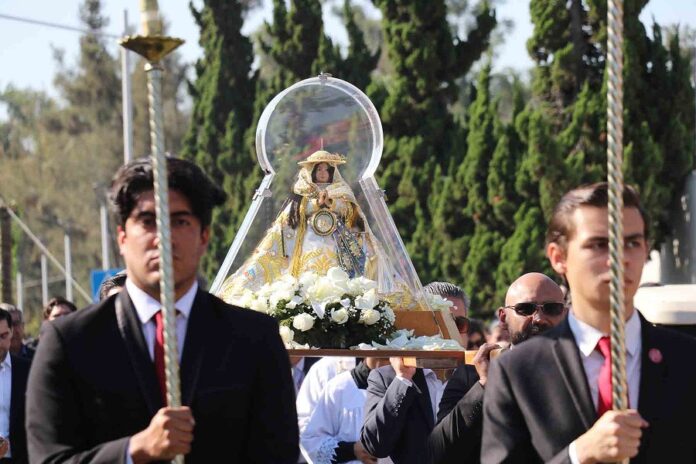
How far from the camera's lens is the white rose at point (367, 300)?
7281mm

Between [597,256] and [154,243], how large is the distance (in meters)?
1.16

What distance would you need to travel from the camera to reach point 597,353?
4098mm

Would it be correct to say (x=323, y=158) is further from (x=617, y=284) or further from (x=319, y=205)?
(x=617, y=284)

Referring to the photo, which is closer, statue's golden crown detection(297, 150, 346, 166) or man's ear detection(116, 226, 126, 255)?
man's ear detection(116, 226, 126, 255)

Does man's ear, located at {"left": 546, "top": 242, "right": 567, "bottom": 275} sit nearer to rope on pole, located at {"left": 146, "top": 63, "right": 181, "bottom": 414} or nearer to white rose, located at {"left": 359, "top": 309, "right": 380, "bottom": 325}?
rope on pole, located at {"left": 146, "top": 63, "right": 181, "bottom": 414}

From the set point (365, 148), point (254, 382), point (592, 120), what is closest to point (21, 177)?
point (592, 120)

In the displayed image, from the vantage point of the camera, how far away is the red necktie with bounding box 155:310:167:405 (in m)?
4.12

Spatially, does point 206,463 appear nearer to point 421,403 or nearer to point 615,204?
point 615,204

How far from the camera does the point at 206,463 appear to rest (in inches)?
163

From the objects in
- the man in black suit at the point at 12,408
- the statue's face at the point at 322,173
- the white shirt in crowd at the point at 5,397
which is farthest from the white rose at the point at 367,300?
the white shirt in crowd at the point at 5,397

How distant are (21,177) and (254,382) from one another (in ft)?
162

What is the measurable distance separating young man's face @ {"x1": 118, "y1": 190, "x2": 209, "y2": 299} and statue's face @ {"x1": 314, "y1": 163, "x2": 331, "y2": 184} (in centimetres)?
368

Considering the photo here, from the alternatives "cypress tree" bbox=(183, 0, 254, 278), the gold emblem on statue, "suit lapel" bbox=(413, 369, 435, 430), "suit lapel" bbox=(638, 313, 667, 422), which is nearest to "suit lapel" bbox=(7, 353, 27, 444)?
the gold emblem on statue

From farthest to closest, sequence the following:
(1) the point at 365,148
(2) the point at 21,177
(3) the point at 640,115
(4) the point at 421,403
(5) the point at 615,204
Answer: (2) the point at 21,177, (3) the point at 640,115, (1) the point at 365,148, (4) the point at 421,403, (5) the point at 615,204
